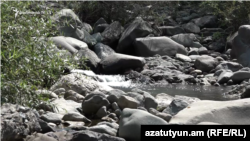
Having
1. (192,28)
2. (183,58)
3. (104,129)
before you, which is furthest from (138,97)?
(192,28)

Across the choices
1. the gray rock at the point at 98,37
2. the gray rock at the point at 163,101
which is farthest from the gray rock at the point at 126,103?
the gray rock at the point at 98,37

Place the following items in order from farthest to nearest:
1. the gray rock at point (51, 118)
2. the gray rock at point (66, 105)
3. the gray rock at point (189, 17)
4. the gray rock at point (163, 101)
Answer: the gray rock at point (189, 17)
the gray rock at point (163, 101)
the gray rock at point (66, 105)
the gray rock at point (51, 118)

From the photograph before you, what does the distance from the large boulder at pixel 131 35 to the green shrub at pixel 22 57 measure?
10491mm

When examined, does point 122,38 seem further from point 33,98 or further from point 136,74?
point 33,98

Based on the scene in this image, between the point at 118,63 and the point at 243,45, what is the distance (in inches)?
202

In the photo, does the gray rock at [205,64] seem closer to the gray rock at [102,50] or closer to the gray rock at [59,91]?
the gray rock at [102,50]

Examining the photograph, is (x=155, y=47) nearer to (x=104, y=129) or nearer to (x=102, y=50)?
(x=102, y=50)

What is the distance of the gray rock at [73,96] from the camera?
7.91m

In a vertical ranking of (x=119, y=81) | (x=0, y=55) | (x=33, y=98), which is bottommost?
(x=119, y=81)

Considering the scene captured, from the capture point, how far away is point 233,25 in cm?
1789

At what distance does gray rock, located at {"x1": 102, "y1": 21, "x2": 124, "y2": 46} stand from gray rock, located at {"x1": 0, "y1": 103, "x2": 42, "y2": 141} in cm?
1162

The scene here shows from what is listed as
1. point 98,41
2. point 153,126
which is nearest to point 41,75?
point 153,126

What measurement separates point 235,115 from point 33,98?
2696mm

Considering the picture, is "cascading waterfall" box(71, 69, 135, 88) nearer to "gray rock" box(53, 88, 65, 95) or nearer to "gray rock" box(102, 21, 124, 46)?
"gray rock" box(102, 21, 124, 46)
